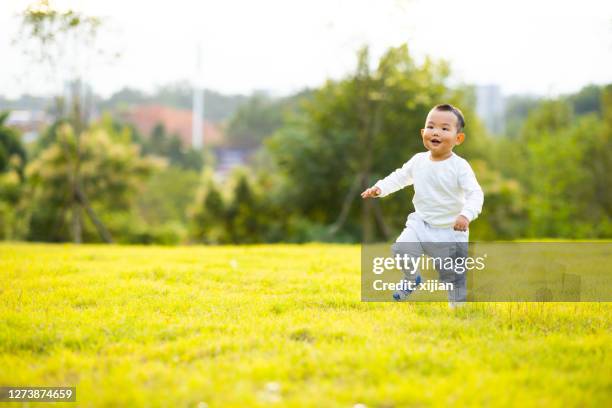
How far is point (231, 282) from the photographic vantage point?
5.20 metres

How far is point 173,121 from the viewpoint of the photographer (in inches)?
2035

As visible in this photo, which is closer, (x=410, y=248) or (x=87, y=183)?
(x=410, y=248)

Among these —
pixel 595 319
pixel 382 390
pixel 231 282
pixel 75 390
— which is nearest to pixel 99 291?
pixel 231 282

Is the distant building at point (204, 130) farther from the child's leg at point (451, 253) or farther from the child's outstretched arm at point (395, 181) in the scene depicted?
the child's leg at point (451, 253)

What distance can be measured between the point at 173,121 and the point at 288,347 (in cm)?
5082

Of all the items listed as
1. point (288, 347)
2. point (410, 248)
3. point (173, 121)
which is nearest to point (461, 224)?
point (410, 248)

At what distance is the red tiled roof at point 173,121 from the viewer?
157ft

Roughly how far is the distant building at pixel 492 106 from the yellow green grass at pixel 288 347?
49.6 metres

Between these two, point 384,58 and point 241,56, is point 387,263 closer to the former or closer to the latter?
point 384,58

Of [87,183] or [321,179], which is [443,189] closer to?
[321,179]

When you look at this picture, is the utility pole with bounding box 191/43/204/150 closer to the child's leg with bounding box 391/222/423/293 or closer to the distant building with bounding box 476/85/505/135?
the distant building with bounding box 476/85/505/135

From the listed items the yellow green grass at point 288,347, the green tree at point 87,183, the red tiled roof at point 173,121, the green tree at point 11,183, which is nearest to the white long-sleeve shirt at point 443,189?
the yellow green grass at point 288,347

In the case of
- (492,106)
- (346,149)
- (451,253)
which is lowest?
(451,253)

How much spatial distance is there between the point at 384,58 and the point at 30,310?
1306 centimetres
